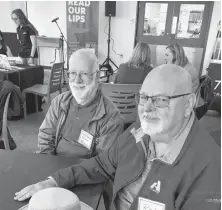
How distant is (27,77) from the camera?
3602mm

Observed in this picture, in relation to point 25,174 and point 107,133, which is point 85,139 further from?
point 25,174

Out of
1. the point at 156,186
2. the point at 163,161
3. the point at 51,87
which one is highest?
the point at 163,161

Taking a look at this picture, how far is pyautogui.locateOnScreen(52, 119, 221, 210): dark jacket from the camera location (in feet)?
2.66

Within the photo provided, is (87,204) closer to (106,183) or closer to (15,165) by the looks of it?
(106,183)

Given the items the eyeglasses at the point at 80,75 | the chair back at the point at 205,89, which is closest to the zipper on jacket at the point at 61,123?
the eyeglasses at the point at 80,75

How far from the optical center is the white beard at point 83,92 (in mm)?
1489

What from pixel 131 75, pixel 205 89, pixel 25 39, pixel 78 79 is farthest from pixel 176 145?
pixel 25 39

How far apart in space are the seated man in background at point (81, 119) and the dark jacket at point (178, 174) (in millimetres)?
326

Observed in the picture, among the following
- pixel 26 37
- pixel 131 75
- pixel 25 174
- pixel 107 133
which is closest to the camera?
pixel 25 174

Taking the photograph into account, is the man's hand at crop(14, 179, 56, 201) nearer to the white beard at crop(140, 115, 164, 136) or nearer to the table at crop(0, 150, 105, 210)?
the table at crop(0, 150, 105, 210)

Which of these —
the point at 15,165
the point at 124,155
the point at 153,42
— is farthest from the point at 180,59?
the point at 153,42

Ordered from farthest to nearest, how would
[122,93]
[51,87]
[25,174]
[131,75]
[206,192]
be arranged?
[51,87] → [131,75] → [122,93] → [25,174] → [206,192]

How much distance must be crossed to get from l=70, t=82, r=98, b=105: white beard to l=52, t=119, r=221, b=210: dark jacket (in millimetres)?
507

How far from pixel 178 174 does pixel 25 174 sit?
27.7 inches
